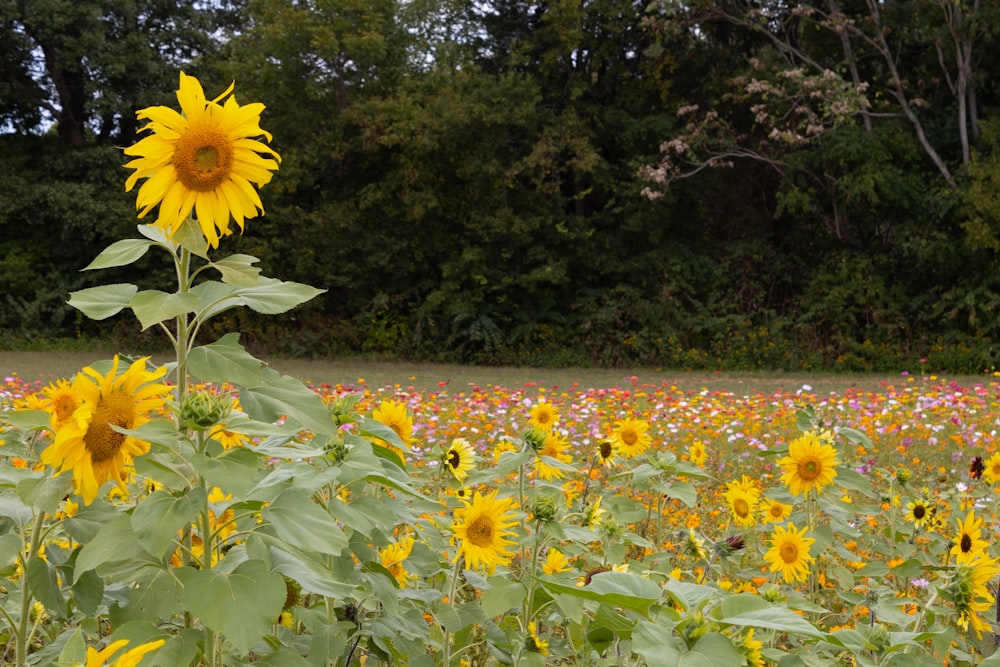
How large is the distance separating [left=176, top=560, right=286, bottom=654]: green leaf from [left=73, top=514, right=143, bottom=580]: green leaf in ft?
0.25

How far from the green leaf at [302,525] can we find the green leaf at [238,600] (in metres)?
0.05

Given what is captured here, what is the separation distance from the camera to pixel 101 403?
3.49 feet

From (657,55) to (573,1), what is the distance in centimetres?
138

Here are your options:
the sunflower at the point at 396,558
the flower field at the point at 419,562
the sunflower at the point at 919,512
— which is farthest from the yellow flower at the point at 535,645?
the sunflower at the point at 919,512

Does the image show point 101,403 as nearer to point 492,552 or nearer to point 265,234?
point 492,552

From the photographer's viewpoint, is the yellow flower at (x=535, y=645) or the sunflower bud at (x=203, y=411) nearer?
the sunflower bud at (x=203, y=411)

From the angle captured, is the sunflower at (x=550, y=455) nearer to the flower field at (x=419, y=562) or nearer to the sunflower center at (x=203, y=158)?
the flower field at (x=419, y=562)

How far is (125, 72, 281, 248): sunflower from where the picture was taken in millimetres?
1173

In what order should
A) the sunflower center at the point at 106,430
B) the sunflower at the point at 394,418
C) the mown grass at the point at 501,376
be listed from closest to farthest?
1. the sunflower center at the point at 106,430
2. the sunflower at the point at 394,418
3. the mown grass at the point at 501,376

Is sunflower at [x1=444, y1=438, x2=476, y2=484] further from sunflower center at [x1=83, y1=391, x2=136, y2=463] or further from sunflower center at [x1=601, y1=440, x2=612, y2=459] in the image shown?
sunflower center at [x1=83, y1=391, x2=136, y2=463]

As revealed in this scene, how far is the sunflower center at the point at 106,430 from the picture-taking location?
3.47ft

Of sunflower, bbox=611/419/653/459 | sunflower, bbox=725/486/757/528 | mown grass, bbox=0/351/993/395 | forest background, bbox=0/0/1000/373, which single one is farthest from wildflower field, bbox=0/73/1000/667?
forest background, bbox=0/0/1000/373

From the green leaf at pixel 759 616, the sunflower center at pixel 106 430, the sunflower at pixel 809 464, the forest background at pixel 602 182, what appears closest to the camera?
the green leaf at pixel 759 616

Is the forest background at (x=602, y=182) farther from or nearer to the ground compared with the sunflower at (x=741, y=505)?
farther from the ground
